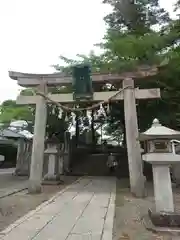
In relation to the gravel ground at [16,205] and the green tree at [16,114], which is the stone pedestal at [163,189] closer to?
the gravel ground at [16,205]

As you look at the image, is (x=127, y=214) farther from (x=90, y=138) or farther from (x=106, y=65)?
(x=90, y=138)

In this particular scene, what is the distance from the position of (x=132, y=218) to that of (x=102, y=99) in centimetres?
484

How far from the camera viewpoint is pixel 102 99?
9.57 meters

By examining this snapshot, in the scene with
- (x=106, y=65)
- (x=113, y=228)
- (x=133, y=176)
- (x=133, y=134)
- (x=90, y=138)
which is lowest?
(x=113, y=228)

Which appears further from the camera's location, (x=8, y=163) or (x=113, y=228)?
(x=8, y=163)

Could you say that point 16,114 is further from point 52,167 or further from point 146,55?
point 146,55

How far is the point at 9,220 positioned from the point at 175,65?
28.5 feet

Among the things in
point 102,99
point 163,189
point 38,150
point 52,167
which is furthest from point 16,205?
point 52,167

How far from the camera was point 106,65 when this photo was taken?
1223 centimetres

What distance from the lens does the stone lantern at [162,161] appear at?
5230 mm

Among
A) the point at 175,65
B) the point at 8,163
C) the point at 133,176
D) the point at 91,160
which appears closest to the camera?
the point at 133,176

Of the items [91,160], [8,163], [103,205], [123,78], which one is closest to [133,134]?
[123,78]

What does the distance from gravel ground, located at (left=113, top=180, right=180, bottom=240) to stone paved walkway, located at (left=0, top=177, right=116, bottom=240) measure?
16 cm

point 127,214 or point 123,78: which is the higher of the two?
point 123,78
